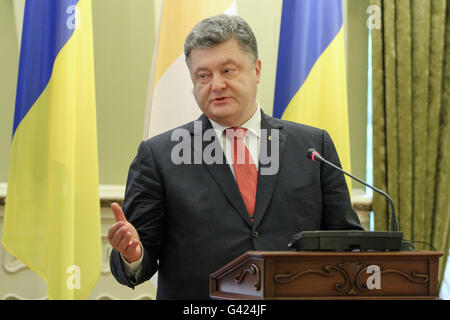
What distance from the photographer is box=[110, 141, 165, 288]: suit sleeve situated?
7.06ft

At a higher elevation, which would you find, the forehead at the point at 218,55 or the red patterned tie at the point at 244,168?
the forehead at the point at 218,55

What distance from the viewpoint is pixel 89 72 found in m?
3.40

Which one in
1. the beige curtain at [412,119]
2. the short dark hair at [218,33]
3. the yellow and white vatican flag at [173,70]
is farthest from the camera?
the beige curtain at [412,119]

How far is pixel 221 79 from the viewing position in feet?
7.25

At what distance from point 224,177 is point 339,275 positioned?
34.2 inches

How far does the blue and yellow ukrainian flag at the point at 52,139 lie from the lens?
10.7 feet

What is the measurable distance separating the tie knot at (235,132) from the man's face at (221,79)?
6cm

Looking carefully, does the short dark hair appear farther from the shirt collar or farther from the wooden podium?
the wooden podium

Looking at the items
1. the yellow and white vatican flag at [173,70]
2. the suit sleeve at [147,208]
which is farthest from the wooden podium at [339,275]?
the yellow and white vatican flag at [173,70]

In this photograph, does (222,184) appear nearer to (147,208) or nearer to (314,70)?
(147,208)

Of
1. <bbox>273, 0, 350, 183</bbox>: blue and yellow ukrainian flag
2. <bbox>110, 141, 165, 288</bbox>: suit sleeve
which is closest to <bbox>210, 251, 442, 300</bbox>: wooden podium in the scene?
<bbox>110, 141, 165, 288</bbox>: suit sleeve

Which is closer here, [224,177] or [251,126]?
[224,177]

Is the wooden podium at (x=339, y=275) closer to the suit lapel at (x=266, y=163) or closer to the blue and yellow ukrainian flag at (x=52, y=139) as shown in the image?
the suit lapel at (x=266, y=163)

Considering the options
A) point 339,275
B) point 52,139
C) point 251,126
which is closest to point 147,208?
point 251,126
